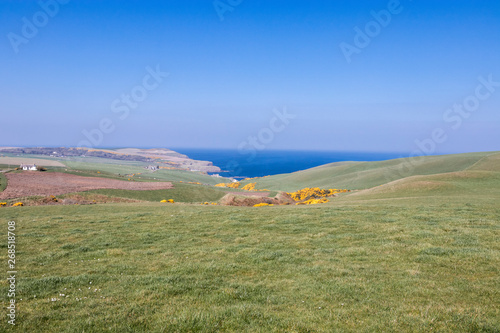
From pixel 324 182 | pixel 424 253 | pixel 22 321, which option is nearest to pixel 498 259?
pixel 424 253

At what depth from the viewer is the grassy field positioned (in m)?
7.19

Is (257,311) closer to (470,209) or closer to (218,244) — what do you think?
(218,244)

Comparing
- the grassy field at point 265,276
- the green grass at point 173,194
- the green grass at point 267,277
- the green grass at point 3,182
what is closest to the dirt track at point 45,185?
the green grass at point 3,182

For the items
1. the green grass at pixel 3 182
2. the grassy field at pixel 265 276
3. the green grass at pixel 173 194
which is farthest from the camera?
the green grass at pixel 173 194

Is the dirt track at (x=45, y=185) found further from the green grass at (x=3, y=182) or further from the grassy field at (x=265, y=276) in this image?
the grassy field at (x=265, y=276)

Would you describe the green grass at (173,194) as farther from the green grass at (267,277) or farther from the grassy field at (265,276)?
the green grass at (267,277)

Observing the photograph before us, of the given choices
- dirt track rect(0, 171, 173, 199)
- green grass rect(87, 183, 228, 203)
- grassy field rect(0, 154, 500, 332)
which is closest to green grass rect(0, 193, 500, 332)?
grassy field rect(0, 154, 500, 332)

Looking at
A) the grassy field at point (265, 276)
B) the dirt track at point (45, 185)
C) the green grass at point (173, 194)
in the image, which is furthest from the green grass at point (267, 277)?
the green grass at point (173, 194)

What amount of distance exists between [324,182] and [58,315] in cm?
9230

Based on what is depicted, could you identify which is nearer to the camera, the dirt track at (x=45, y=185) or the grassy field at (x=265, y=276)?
the grassy field at (x=265, y=276)

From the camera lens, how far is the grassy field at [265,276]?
23.6 feet

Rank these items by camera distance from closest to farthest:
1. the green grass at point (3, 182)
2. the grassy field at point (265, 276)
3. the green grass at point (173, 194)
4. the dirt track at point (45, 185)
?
the grassy field at point (265, 276) < the dirt track at point (45, 185) < the green grass at point (3, 182) < the green grass at point (173, 194)

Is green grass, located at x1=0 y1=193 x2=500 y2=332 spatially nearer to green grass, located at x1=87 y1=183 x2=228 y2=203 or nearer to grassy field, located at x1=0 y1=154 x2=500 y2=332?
grassy field, located at x1=0 y1=154 x2=500 y2=332

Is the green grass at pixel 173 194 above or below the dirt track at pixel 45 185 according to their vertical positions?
below
